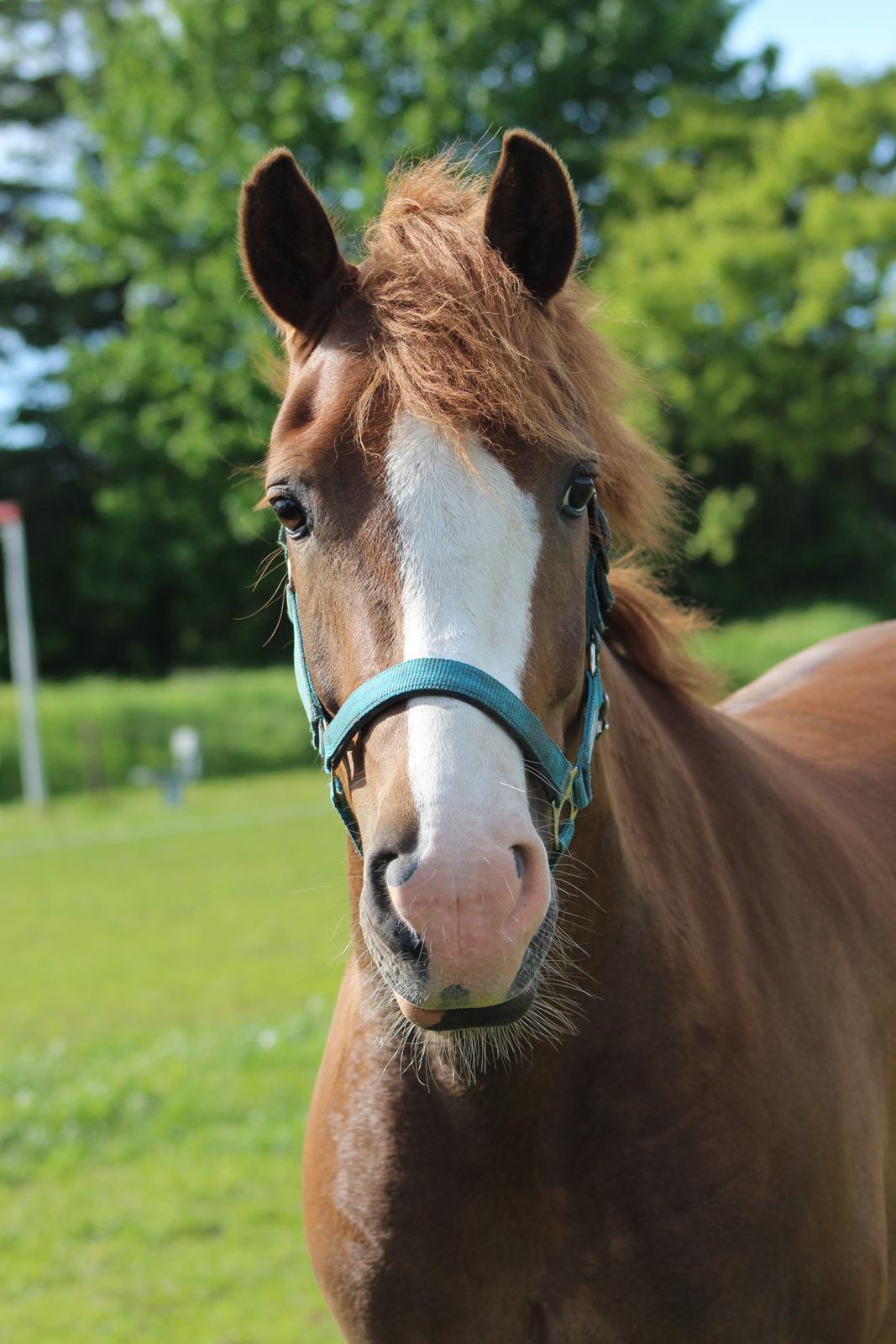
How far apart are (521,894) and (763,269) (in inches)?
1022

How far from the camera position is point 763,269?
83.8 feet

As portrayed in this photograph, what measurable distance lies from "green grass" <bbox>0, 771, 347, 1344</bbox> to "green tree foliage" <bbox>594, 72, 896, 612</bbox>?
16770 millimetres

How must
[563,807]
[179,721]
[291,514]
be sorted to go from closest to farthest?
1. [563,807]
2. [291,514]
3. [179,721]

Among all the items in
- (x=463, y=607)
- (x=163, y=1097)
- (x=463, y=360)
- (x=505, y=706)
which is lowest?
(x=163, y=1097)

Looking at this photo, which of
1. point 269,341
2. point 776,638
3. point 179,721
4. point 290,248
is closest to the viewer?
point 290,248

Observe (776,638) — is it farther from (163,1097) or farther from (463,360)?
(463,360)

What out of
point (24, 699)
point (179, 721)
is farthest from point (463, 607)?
point (179, 721)

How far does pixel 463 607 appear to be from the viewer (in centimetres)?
183

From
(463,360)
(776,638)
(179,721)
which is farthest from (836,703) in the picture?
(776,638)

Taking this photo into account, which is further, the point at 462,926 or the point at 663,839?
the point at 663,839

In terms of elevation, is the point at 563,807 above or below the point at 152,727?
above

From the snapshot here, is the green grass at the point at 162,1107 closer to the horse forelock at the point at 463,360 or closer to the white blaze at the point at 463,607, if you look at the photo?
the white blaze at the point at 463,607

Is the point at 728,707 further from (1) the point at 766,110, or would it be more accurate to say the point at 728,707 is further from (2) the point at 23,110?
(2) the point at 23,110

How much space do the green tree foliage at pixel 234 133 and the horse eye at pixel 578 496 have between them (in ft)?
80.6
